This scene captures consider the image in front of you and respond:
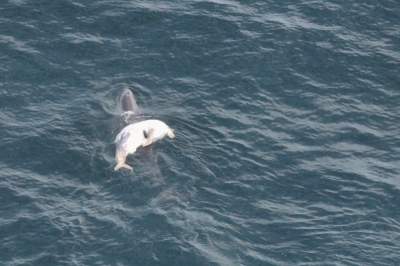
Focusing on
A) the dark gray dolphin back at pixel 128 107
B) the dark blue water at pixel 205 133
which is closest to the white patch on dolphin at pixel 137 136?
the dark blue water at pixel 205 133

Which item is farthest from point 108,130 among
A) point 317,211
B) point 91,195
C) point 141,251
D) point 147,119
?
point 317,211

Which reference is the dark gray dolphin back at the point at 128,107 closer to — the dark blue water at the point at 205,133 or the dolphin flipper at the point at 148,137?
the dark blue water at the point at 205,133

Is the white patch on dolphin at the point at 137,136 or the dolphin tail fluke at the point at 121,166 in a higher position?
the white patch on dolphin at the point at 137,136

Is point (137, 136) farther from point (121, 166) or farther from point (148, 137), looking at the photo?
point (121, 166)

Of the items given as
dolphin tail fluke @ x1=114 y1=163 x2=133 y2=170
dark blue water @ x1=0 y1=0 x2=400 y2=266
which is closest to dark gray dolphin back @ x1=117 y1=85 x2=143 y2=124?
dark blue water @ x1=0 y1=0 x2=400 y2=266

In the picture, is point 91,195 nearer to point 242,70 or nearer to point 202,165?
point 202,165

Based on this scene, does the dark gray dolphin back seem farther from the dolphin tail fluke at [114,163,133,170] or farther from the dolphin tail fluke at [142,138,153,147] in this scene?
the dolphin tail fluke at [114,163,133,170]
